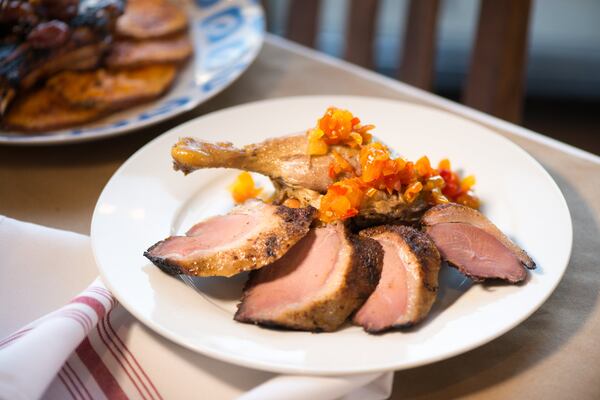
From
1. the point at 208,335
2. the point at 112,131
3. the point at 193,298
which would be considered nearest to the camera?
the point at 208,335

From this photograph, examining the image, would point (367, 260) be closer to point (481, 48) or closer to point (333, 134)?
point (333, 134)

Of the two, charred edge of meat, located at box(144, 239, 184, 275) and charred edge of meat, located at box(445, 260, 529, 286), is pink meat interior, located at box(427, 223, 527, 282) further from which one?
charred edge of meat, located at box(144, 239, 184, 275)

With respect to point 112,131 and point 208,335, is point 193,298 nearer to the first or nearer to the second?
point 208,335

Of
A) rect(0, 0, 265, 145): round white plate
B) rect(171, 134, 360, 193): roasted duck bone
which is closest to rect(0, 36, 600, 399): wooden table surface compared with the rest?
rect(0, 0, 265, 145): round white plate

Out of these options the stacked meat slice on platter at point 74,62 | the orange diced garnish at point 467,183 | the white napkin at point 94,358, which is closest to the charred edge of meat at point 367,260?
the white napkin at point 94,358

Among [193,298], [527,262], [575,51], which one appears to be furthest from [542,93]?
[193,298]

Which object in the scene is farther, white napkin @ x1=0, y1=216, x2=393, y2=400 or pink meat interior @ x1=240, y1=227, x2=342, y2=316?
pink meat interior @ x1=240, y1=227, x2=342, y2=316

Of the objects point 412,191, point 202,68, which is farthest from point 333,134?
point 202,68
